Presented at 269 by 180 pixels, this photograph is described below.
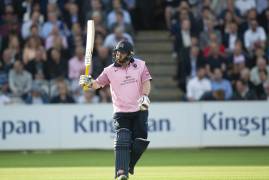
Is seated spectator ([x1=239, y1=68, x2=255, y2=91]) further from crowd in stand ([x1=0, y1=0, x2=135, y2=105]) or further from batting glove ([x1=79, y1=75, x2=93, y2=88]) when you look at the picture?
batting glove ([x1=79, y1=75, x2=93, y2=88])

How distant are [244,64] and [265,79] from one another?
0.75 metres

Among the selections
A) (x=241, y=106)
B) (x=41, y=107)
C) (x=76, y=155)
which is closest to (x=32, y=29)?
(x=41, y=107)

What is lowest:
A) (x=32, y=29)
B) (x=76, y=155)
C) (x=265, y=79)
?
(x=76, y=155)

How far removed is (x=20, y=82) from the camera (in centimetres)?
2158

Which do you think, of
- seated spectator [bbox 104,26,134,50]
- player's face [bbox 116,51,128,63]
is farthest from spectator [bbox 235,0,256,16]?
player's face [bbox 116,51,128,63]

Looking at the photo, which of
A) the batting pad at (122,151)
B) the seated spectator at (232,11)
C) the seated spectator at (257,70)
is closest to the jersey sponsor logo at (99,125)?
the seated spectator at (257,70)

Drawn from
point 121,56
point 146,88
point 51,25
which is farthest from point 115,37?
point 121,56

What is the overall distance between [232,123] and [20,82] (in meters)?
5.51

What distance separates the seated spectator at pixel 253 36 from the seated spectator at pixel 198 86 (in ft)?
6.52

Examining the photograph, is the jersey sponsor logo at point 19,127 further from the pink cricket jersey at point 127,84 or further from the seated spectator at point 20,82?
the pink cricket jersey at point 127,84

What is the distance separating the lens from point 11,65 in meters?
22.0

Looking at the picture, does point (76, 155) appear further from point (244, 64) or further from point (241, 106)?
point (244, 64)

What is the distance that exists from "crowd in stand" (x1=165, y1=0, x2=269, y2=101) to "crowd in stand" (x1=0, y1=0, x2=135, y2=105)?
5.05 ft

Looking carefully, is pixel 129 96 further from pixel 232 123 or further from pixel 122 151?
pixel 232 123
